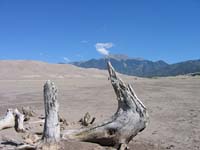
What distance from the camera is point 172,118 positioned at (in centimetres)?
1441

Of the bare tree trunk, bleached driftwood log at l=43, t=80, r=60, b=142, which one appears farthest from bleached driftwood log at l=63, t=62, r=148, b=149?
the bare tree trunk

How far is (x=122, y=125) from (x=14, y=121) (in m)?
4.68

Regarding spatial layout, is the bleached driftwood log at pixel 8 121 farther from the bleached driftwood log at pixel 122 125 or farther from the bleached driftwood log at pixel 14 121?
the bleached driftwood log at pixel 122 125

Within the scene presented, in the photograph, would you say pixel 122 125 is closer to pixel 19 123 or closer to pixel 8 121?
pixel 19 123

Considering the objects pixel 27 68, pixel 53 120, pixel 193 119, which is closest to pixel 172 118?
pixel 193 119

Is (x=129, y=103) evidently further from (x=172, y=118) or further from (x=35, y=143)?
(x=172, y=118)

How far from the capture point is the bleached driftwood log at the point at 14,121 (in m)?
12.2

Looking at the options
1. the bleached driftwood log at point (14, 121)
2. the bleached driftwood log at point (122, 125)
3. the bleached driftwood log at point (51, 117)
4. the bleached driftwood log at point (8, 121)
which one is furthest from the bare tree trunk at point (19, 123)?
the bleached driftwood log at point (51, 117)

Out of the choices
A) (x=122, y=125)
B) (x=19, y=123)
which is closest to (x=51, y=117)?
(x=122, y=125)

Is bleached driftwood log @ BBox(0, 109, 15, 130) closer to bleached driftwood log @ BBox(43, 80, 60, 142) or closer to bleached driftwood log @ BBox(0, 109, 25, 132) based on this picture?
bleached driftwood log @ BBox(0, 109, 25, 132)

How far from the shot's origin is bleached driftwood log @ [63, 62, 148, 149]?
928 cm

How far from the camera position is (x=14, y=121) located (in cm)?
1277

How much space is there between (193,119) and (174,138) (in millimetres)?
2888

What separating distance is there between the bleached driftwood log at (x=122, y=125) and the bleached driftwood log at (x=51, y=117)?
427mm
